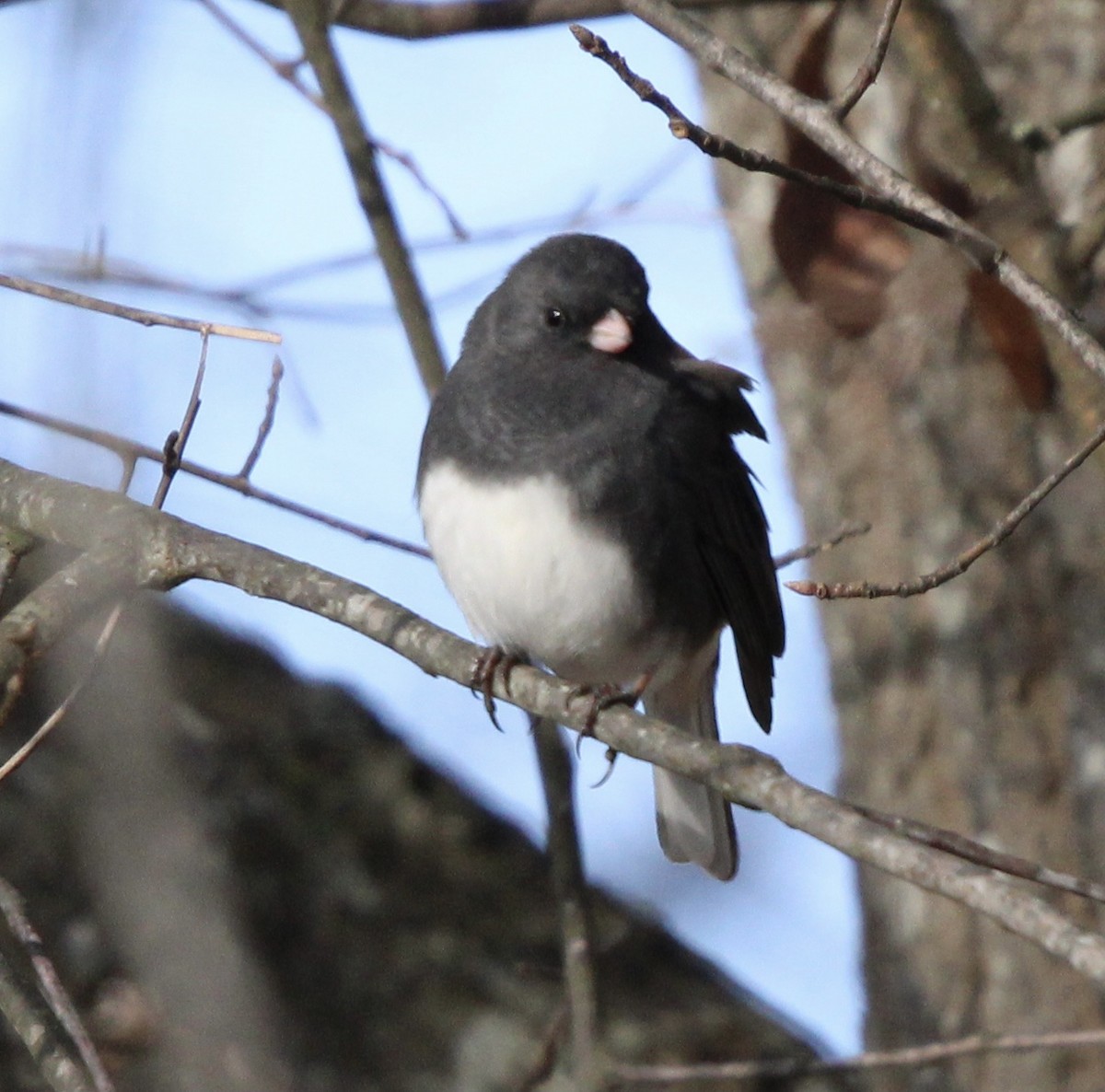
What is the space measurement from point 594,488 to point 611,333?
29cm

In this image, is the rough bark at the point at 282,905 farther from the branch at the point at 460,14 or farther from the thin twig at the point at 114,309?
the branch at the point at 460,14

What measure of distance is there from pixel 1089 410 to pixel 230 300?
165 centimetres

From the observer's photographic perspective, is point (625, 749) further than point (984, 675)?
No

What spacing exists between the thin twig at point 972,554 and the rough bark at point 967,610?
1330mm

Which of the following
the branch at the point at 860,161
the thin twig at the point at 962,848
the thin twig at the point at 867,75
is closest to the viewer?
the thin twig at the point at 962,848

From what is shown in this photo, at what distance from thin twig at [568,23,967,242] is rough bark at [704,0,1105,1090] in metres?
1.31

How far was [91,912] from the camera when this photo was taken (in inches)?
101

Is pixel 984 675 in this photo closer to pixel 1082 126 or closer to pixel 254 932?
pixel 1082 126

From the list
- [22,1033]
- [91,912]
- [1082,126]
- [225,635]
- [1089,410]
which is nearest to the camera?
[22,1033]

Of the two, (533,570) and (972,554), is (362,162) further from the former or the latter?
(972,554)

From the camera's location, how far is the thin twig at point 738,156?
4.51 feet

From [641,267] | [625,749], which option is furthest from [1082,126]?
[625,749]

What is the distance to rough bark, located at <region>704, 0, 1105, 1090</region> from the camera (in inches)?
116

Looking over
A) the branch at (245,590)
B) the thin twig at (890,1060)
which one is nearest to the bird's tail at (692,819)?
the thin twig at (890,1060)
